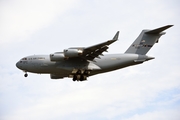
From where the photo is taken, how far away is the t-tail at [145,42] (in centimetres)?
2594

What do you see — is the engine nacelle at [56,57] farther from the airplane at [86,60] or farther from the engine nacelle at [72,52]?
Result: the engine nacelle at [72,52]

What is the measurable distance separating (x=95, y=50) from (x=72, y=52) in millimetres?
1536

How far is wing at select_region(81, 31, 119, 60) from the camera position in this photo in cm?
2236

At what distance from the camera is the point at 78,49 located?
23.2 meters

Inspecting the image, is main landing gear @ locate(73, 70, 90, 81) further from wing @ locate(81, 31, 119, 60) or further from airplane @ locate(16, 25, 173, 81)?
wing @ locate(81, 31, 119, 60)

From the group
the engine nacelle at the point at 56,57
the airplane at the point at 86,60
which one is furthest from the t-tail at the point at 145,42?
the engine nacelle at the point at 56,57

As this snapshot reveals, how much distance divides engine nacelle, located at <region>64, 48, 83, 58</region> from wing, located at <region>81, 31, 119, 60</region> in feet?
1.31

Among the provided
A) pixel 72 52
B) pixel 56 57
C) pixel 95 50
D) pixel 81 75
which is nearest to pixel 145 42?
pixel 95 50

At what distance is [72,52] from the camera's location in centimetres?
2297

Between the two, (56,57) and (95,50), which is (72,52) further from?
(95,50)

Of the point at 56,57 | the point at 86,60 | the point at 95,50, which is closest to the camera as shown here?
the point at 95,50

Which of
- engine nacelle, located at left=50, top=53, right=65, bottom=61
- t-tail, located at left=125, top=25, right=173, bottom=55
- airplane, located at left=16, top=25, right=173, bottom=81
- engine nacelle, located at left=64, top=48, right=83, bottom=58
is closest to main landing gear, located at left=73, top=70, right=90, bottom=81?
airplane, located at left=16, top=25, right=173, bottom=81

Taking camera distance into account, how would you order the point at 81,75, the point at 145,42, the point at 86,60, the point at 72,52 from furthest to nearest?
the point at 145,42 < the point at 81,75 < the point at 86,60 < the point at 72,52

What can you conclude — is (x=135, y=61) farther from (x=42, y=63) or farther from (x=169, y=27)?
(x=42, y=63)
